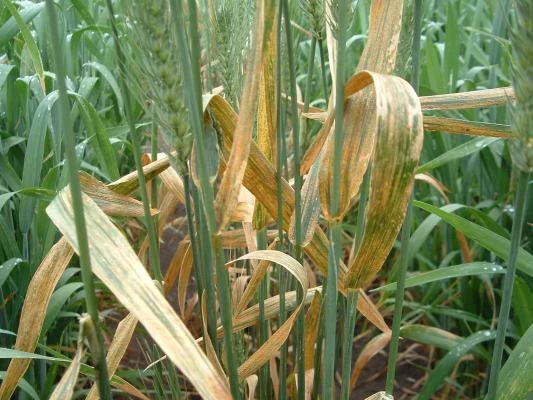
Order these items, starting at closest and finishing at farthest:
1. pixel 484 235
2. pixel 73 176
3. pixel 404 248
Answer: pixel 73 176 < pixel 404 248 < pixel 484 235

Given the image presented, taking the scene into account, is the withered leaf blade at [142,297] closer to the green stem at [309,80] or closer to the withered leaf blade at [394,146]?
the withered leaf blade at [394,146]

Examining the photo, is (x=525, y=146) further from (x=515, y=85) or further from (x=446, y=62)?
(x=446, y=62)

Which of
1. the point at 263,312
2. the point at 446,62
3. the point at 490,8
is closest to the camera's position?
the point at 263,312

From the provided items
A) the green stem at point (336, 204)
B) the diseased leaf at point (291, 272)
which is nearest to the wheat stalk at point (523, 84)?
the green stem at point (336, 204)

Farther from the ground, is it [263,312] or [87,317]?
[87,317]

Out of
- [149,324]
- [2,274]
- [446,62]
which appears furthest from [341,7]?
[446,62]

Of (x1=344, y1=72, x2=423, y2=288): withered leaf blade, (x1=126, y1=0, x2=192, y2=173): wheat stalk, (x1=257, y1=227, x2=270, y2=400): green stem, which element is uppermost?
(x1=126, y1=0, x2=192, y2=173): wheat stalk

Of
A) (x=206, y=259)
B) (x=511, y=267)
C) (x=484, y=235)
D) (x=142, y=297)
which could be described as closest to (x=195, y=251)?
(x=206, y=259)

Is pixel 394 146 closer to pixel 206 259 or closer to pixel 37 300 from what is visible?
pixel 206 259

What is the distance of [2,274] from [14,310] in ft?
0.40

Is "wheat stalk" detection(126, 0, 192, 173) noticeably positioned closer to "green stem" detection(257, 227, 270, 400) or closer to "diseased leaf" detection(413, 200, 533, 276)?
"green stem" detection(257, 227, 270, 400)

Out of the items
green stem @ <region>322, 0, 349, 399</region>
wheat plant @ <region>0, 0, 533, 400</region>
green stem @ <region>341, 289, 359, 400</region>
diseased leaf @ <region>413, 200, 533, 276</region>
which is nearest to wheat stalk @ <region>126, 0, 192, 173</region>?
wheat plant @ <region>0, 0, 533, 400</region>

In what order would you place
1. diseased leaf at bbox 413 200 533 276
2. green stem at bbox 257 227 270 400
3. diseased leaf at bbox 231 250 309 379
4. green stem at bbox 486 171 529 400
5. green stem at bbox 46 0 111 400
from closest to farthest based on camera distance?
green stem at bbox 46 0 111 400, green stem at bbox 486 171 529 400, diseased leaf at bbox 231 250 309 379, green stem at bbox 257 227 270 400, diseased leaf at bbox 413 200 533 276

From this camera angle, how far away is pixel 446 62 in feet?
5.23
